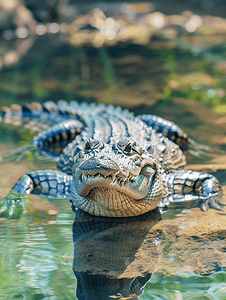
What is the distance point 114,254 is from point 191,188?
51.1 inches

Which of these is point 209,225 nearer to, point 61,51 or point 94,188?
point 94,188

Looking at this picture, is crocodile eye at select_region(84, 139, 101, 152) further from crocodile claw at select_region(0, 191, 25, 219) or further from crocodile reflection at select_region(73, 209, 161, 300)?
crocodile claw at select_region(0, 191, 25, 219)

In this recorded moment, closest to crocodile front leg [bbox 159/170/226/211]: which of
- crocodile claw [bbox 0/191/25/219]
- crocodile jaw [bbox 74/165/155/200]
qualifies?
crocodile jaw [bbox 74/165/155/200]

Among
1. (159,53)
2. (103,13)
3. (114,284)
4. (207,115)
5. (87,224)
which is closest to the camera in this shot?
(114,284)

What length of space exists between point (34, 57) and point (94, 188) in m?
8.02

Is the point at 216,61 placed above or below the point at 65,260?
above

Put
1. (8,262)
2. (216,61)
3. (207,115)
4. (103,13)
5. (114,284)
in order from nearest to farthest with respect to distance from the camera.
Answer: (114,284)
(8,262)
(207,115)
(216,61)
(103,13)

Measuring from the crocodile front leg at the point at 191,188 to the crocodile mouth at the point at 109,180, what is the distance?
651 millimetres

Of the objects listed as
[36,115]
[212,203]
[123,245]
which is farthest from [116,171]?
[36,115]

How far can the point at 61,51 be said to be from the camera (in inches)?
418

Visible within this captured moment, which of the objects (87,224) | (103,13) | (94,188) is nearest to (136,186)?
(94,188)

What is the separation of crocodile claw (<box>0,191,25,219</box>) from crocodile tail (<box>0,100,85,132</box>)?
2302 mm

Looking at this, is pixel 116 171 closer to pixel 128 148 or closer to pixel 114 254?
pixel 128 148

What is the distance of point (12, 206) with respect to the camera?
3.64 meters
